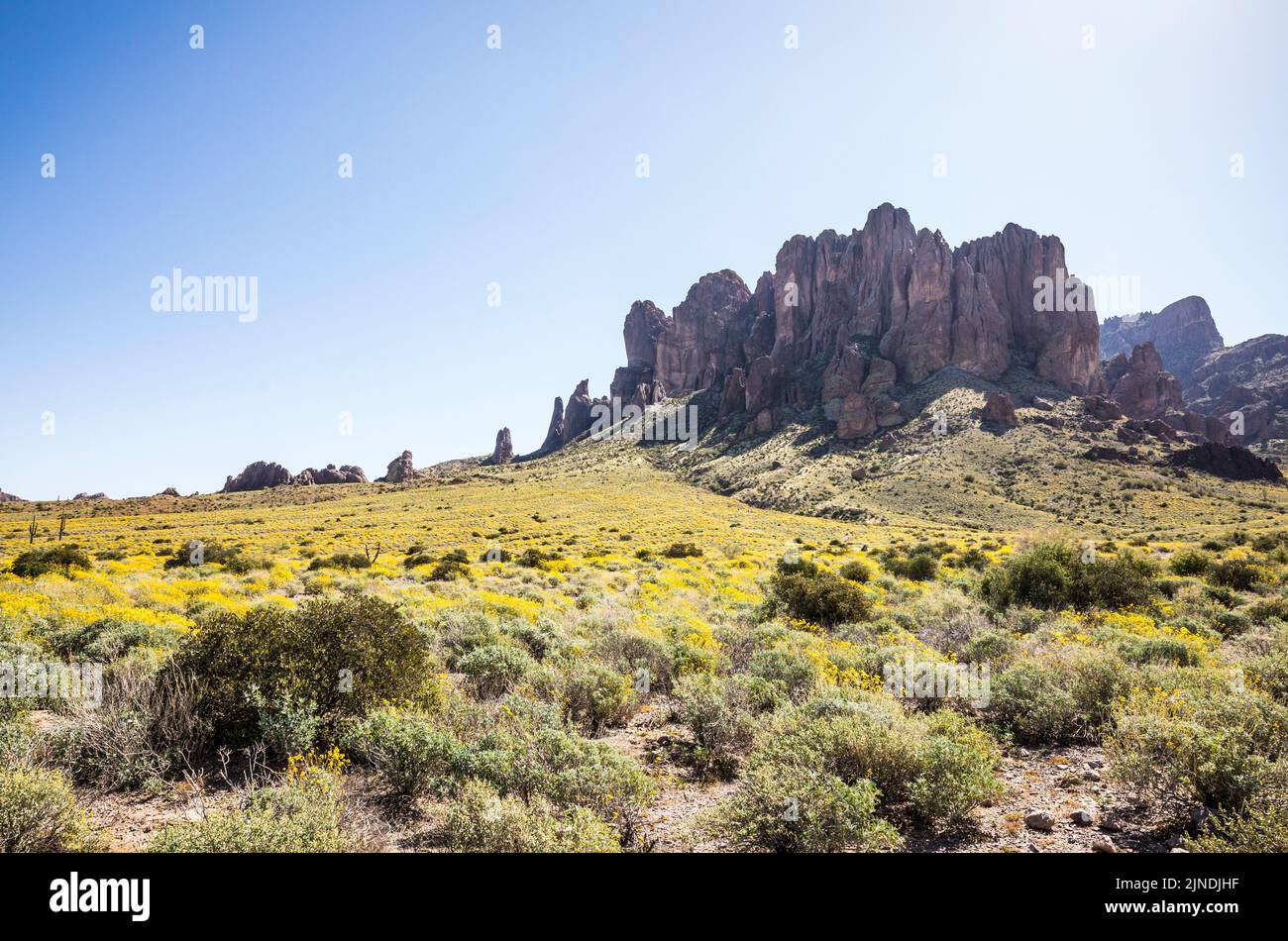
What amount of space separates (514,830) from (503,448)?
155172 millimetres

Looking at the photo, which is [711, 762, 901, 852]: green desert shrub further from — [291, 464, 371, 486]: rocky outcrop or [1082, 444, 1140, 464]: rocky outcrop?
[291, 464, 371, 486]: rocky outcrop

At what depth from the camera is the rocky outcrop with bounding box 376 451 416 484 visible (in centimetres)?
11556

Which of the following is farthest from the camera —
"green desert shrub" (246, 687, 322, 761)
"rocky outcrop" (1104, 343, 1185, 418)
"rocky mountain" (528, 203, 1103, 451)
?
"rocky outcrop" (1104, 343, 1185, 418)

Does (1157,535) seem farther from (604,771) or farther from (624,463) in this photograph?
(624,463)

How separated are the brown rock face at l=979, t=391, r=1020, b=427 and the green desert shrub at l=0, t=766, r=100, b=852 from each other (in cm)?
9636

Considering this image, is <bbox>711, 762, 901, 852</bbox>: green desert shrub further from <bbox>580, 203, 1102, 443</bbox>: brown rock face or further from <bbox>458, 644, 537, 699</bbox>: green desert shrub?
<bbox>580, 203, 1102, 443</bbox>: brown rock face

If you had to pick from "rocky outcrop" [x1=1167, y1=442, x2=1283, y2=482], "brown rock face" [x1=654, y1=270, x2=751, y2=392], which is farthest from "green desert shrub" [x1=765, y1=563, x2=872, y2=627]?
"brown rock face" [x1=654, y1=270, x2=751, y2=392]

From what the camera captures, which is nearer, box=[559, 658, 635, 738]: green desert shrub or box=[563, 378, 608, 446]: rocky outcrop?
box=[559, 658, 635, 738]: green desert shrub

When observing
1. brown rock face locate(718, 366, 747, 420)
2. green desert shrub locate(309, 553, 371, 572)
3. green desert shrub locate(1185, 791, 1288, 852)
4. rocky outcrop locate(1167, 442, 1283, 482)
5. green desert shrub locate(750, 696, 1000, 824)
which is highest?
brown rock face locate(718, 366, 747, 420)

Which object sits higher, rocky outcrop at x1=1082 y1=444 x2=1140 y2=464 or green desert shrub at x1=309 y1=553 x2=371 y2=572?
rocky outcrop at x1=1082 y1=444 x2=1140 y2=464

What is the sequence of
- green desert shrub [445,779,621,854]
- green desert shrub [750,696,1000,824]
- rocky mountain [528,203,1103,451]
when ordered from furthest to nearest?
rocky mountain [528,203,1103,451]
green desert shrub [750,696,1000,824]
green desert shrub [445,779,621,854]

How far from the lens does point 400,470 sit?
116 meters
